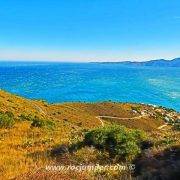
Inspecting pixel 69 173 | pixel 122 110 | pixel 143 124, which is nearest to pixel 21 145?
pixel 69 173

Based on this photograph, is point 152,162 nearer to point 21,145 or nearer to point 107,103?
point 21,145

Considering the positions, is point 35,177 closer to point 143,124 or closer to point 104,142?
point 104,142

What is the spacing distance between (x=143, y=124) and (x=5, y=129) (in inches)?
3584

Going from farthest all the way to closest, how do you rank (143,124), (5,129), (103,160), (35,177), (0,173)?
(143,124) → (5,129) → (103,160) → (0,173) → (35,177)

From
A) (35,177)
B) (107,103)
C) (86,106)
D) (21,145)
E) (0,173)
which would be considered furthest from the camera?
(107,103)

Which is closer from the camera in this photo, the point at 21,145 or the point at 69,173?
the point at 69,173

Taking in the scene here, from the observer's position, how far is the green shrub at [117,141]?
1256cm

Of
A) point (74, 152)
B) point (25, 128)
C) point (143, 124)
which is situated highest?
point (74, 152)

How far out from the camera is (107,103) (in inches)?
5069

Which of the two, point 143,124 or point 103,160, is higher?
point 103,160

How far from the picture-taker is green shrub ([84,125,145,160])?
41.2 ft

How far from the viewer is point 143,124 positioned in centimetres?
10994

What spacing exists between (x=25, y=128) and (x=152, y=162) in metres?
13.2

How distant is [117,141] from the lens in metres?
13.1
